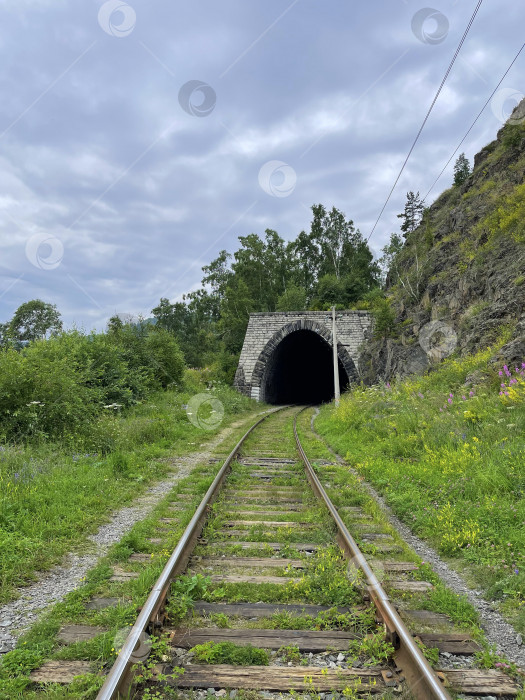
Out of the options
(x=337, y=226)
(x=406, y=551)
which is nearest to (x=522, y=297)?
(x=406, y=551)

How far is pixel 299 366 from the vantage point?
136ft

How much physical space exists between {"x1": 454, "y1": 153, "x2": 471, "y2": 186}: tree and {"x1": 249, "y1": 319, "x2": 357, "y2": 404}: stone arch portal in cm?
1219

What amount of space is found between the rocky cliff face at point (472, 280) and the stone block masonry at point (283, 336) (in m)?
4.60

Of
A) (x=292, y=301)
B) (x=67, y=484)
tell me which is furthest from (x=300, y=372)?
(x=67, y=484)

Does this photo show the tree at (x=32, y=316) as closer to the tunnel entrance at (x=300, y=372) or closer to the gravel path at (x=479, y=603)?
the tunnel entrance at (x=300, y=372)

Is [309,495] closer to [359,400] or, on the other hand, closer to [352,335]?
[359,400]

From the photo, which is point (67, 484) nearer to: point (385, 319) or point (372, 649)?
point (372, 649)

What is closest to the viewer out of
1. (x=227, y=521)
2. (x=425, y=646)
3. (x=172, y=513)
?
(x=425, y=646)

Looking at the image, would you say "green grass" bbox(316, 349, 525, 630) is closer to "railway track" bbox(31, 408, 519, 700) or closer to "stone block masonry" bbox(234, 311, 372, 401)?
"railway track" bbox(31, 408, 519, 700)

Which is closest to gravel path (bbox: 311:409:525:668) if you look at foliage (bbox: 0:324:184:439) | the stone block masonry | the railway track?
the railway track

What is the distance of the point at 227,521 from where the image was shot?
525 cm

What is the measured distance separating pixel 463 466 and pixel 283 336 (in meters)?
23.2

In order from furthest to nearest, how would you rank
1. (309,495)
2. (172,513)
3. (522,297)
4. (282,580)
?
(522,297) → (309,495) → (172,513) → (282,580)

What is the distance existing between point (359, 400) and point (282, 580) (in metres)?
11.0
